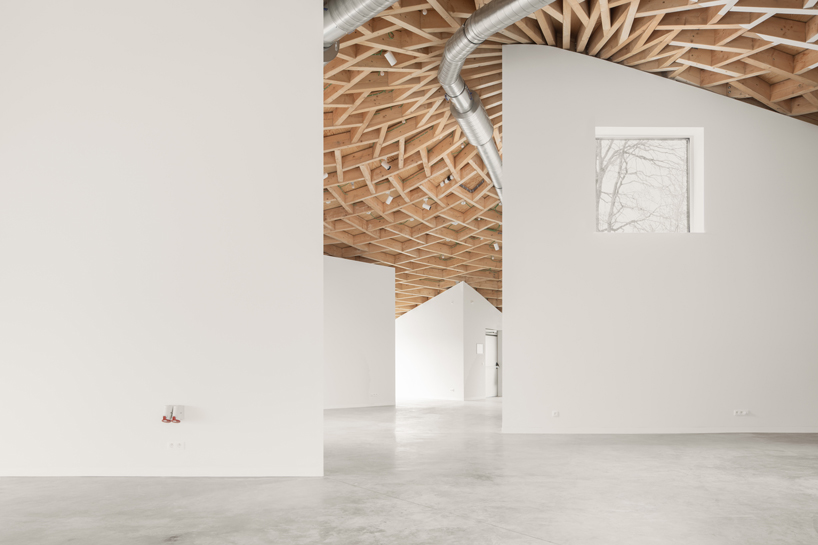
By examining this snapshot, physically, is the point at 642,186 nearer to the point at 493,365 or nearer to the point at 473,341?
the point at 473,341

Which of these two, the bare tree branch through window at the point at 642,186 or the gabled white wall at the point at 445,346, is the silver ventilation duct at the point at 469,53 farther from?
the gabled white wall at the point at 445,346

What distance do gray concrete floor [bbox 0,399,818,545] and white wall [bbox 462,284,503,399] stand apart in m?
11.8

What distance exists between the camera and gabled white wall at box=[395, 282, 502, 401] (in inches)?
769

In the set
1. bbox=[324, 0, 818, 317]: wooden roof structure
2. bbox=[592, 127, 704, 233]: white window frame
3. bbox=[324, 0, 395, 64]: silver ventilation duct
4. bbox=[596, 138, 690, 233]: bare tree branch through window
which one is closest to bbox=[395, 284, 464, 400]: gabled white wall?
bbox=[324, 0, 818, 317]: wooden roof structure

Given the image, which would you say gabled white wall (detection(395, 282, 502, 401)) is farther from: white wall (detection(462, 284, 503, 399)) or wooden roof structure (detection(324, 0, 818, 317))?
wooden roof structure (detection(324, 0, 818, 317))

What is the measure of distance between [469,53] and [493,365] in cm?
1469

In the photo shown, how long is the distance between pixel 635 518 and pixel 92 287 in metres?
5.43

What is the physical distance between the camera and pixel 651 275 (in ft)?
30.3

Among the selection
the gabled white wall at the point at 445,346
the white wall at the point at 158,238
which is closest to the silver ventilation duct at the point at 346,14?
the white wall at the point at 158,238

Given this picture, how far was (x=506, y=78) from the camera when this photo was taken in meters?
9.50

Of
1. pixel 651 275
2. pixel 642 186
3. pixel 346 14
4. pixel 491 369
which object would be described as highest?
pixel 346 14

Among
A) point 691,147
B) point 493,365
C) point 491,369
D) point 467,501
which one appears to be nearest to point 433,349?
point 491,369

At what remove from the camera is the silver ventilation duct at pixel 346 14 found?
6.65 metres

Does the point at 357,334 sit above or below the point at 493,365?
above
